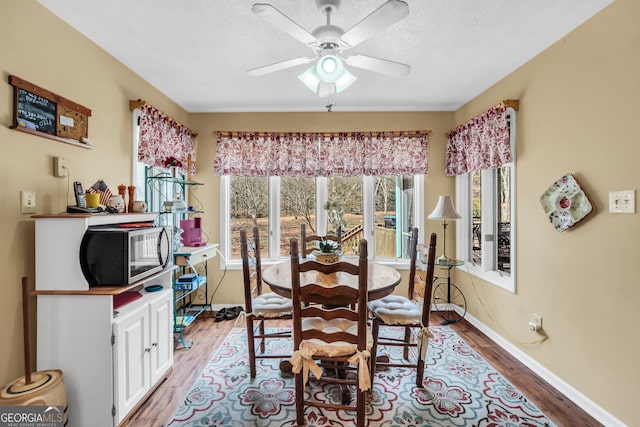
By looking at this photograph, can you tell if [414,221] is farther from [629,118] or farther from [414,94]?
[629,118]

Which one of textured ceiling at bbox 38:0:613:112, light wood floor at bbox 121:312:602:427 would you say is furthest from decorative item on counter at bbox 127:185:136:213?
light wood floor at bbox 121:312:602:427

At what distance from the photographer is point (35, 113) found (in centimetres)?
176

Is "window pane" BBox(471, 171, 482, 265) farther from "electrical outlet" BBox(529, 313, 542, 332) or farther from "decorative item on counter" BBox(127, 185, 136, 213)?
"decorative item on counter" BBox(127, 185, 136, 213)

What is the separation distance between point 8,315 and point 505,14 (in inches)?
134

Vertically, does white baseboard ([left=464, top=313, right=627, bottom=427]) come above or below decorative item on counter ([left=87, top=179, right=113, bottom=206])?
below

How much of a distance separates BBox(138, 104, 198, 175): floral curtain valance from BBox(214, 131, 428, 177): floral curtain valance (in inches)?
15.6

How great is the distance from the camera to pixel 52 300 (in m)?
1.72

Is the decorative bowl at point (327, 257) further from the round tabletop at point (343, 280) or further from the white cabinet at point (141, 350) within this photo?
the white cabinet at point (141, 350)

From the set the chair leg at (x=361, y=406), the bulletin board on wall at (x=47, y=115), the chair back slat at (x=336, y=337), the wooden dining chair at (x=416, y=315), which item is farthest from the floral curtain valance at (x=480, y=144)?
the bulletin board on wall at (x=47, y=115)

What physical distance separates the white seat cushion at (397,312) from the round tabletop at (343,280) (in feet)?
0.83

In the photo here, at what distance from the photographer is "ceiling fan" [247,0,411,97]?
1401 mm

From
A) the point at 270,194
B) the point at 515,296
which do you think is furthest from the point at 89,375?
the point at 515,296

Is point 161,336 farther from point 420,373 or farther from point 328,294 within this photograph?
point 420,373

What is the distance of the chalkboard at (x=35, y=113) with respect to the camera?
1.68m
